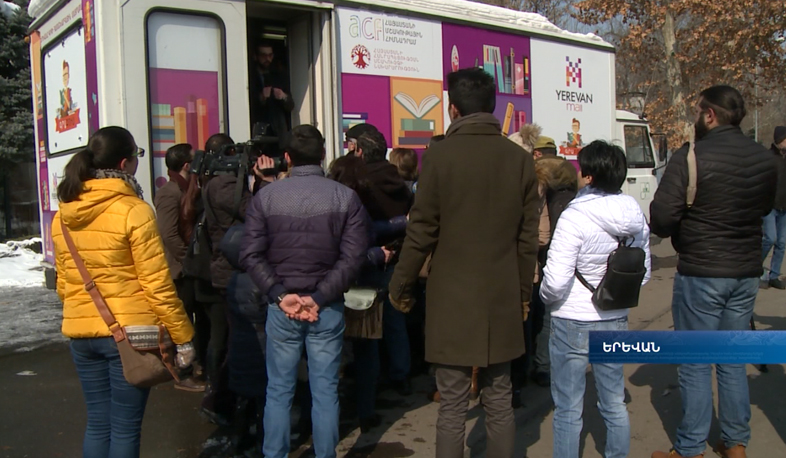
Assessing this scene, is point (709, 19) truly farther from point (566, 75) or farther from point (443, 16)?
point (443, 16)

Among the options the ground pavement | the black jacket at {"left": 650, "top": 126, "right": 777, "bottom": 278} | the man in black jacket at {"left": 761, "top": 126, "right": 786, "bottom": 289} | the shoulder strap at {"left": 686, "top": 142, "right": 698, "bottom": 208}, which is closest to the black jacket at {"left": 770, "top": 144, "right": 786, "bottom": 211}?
the man in black jacket at {"left": 761, "top": 126, "right": 786, "bottom": 289}

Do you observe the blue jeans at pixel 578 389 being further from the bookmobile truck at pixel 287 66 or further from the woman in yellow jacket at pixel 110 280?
the bookmobile truck at pixel 287 66

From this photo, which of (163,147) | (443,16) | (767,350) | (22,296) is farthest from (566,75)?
(22,296)

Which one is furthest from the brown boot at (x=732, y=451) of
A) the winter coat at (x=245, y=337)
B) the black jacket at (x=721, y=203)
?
the winter coat at (x=245, y=337)

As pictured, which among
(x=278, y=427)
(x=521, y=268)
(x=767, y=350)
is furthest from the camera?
(x=278, y=427)

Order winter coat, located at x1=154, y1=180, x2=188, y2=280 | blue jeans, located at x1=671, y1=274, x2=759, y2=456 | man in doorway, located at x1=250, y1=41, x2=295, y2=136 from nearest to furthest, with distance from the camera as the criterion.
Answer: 1. blue jeans, located at x1=671, y1=274, x2=759, y2=456
2. winter coat, located at x1=154, y1=180, x2=188, y2=280
3. man in doorway, located at x1=250, y1=41, x2=295, y2=136

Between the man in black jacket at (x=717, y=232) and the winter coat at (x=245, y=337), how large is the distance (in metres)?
2.18

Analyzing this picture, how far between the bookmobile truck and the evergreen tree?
8.21m

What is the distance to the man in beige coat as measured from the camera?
307cm

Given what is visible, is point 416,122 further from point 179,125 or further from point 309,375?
point 309,375

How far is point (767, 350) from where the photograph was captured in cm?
213

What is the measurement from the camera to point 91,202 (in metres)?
2.94

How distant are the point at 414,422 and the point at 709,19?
1777 centimetres

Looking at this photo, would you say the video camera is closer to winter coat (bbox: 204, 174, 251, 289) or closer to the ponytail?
winter coat (bbox: 204, 174, 251, 289)
